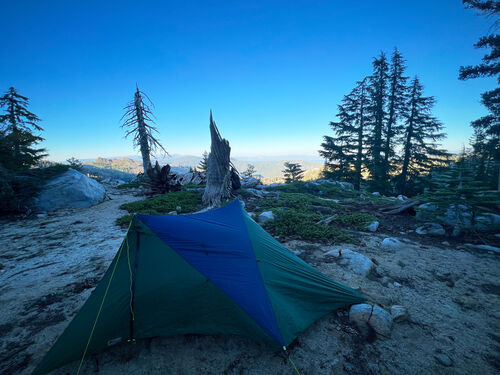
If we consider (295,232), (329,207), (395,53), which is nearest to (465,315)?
(295,232)

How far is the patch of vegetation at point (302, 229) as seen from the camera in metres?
6.09

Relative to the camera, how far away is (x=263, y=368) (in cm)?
231

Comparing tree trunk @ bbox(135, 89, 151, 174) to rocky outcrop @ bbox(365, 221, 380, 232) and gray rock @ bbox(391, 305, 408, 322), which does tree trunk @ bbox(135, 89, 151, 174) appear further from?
gray rock @ bbox(391, 305, 408, 322)

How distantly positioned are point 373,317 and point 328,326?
72 cm

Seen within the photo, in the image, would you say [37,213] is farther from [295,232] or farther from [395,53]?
[395,53]

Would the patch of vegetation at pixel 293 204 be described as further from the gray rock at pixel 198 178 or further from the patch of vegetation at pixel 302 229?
the gray rock at pixel 198 178

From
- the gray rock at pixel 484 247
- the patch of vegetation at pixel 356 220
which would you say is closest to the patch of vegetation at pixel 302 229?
the patch of vegetation at pixel 356 220

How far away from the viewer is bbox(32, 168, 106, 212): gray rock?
8.82 m

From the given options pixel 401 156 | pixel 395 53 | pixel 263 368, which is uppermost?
pixel 395 53

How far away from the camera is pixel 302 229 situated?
662cm

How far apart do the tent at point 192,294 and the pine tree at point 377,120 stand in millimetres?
20435

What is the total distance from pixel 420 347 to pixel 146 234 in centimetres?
434

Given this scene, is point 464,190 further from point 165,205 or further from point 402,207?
point 165,205

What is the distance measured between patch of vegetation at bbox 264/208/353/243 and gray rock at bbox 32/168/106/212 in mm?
10005
